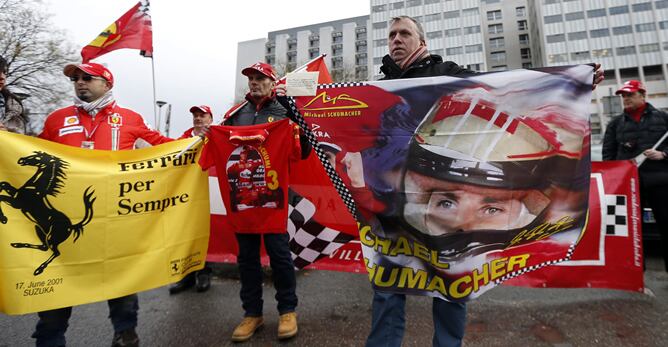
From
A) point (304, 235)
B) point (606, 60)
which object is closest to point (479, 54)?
point (606, 60)

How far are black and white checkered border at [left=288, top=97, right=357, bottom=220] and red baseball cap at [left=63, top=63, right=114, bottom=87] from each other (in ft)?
4.82

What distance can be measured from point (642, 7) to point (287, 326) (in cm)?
6671

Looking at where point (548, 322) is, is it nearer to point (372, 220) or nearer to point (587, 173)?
point (587, 173)

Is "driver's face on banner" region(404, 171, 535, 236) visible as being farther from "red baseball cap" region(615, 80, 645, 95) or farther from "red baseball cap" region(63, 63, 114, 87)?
"red baseball cap" region(615, 80, 645, 95)

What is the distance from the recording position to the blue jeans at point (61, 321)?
1993 mm

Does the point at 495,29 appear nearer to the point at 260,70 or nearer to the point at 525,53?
the point at 525,53

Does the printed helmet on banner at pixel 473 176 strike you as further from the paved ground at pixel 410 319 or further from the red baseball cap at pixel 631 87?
the red baseball cap at pixel 631 87

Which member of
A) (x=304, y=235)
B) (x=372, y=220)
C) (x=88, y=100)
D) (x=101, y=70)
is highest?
(x=101, y=70)

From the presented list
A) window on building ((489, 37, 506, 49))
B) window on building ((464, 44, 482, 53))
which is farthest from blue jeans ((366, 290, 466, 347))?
window on building ((489, 37, 506, 49))

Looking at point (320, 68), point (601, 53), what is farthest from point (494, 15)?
point (320, 68)

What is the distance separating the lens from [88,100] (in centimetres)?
239

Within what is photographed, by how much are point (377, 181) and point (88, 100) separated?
84.5 inches

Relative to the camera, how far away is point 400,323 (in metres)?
1.75

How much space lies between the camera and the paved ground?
225 centimetres
